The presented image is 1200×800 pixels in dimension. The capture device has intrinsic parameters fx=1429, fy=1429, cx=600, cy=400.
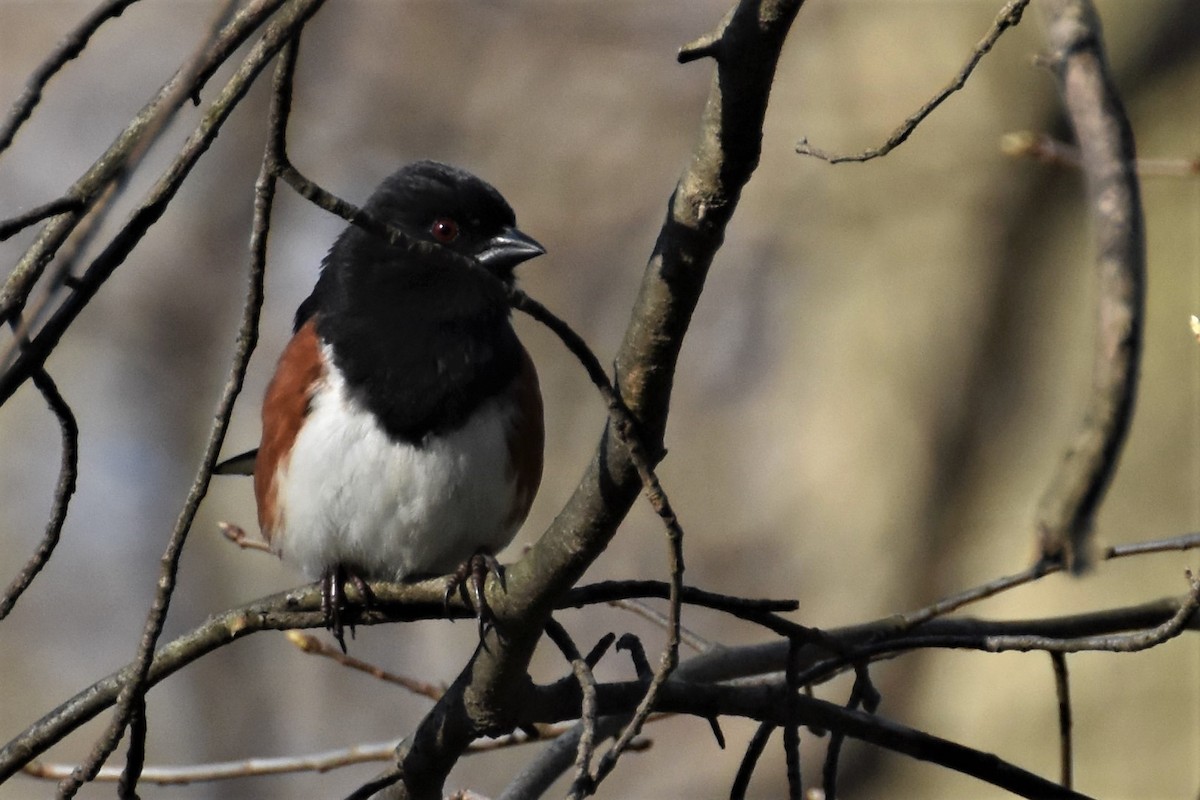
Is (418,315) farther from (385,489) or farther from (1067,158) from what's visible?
(1067,158)

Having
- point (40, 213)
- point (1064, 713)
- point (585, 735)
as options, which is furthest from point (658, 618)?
point (40, 213)

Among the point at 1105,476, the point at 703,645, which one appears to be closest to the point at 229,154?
the point at 703,645

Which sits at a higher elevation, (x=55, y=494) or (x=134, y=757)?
(x=55, y=494)

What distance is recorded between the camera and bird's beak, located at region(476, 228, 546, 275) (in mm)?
3186

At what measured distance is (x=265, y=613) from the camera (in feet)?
7.37

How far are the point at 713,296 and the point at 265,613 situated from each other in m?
4.38

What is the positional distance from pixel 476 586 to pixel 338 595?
1.93 feet

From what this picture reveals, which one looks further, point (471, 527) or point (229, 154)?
point (229, 154)

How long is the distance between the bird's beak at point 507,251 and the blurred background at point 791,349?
2600mm

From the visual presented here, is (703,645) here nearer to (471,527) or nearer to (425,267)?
(471,527)

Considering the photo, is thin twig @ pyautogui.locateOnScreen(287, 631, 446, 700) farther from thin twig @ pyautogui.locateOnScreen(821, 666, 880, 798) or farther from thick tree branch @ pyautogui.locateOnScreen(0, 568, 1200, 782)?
thin twig @ pyautogui.locateOnScreen(821, 666, 880, 798)

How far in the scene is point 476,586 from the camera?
85.3 inches

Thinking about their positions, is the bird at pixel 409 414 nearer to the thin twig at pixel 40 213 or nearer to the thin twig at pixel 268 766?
the thin twig at pixel 268 766

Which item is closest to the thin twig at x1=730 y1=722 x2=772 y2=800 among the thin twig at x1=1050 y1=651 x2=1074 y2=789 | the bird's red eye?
the thin twig at x1=1050 y1=651 x2=1074 y2=789
